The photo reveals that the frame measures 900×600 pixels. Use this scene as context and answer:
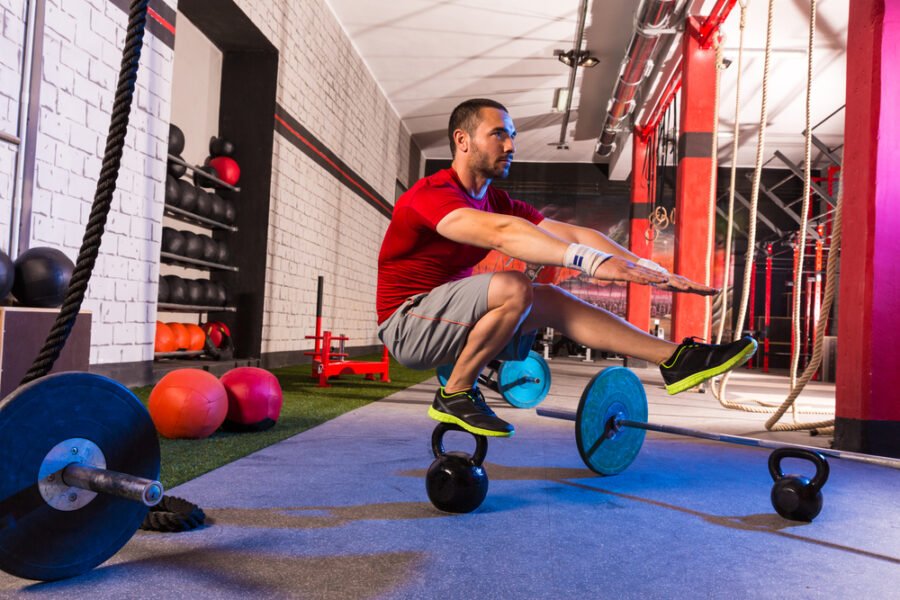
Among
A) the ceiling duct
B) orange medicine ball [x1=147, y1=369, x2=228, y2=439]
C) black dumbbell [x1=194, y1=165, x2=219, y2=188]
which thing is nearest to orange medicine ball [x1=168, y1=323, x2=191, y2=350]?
black dumbbell [x1=194, y1=165, x2=219, y2=188]

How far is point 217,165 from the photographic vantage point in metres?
6.00

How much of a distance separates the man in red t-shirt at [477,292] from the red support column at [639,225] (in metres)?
7.93

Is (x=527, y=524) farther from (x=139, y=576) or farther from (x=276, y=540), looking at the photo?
(x=139, y=576)

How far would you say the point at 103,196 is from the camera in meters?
1.17

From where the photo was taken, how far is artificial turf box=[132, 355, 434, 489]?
88.3 inches

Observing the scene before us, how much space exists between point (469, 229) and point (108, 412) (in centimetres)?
97

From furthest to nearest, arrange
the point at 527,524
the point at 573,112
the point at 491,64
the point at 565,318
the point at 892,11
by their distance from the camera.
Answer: the point at 573,112 → the point at 491,64 → the point at 892,11 → the point at 565,318 → the point at 527,524

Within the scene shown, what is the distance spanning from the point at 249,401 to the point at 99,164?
6.65ft

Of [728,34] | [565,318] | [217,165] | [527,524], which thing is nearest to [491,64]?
[728,34]

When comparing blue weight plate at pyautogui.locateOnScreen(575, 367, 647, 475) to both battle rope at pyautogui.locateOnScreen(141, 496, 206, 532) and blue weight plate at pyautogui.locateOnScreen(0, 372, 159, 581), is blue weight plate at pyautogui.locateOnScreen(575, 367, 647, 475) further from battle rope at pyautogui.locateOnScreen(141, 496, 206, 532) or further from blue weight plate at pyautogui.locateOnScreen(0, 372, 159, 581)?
blue weight plate at pyautogui.locateOnScreen(0, 372, 159, 581)

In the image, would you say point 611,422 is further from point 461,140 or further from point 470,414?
point 461,140

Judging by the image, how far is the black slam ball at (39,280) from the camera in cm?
272

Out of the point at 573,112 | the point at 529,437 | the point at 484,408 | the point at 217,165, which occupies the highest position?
the point at 573,112

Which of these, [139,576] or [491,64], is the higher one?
[491,64]
